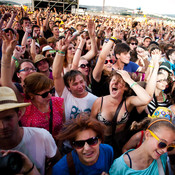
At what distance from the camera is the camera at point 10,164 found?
736mm

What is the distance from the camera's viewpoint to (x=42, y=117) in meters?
1.79

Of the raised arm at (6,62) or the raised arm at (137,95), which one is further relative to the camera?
the raised arm at (137,95)

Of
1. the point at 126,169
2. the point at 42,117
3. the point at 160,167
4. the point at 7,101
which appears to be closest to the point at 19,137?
the point at 7,101

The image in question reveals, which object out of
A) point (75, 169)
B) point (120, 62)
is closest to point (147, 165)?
point (75, 169)

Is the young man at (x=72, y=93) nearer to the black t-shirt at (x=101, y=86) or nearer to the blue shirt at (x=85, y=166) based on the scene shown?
the black t-shirt at (x=101, y=86)

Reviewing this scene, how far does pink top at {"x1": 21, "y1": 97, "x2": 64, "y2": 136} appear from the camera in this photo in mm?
1729

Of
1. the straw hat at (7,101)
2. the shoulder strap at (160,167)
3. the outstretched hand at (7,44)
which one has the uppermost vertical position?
the outstretched hand at (7,44)

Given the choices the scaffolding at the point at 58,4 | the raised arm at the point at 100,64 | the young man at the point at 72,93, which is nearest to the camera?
the young man at the point at 72,93

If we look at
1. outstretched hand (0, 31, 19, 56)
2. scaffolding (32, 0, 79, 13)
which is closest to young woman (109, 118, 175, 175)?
outstretched hand (0, 31, 19, 56)

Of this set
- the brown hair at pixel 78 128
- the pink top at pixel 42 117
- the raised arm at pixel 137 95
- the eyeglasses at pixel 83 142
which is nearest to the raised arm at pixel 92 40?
the raised arm at pixel 137 95

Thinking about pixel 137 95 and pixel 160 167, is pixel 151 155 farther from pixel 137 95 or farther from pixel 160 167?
pixel 137 95

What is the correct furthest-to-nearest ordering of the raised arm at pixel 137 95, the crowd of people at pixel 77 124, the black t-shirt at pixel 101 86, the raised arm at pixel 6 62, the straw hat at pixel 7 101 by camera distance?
1. the black t-shirt at pixel 101 86
2. the raised arm at pixel 137 95
3. the raised arm at pixel 6 62
4. the crowd of people at pixel 77 124
5. the straw hat at pixel 7 101

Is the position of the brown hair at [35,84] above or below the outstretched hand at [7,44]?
below

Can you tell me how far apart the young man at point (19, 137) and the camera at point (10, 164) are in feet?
1.38
